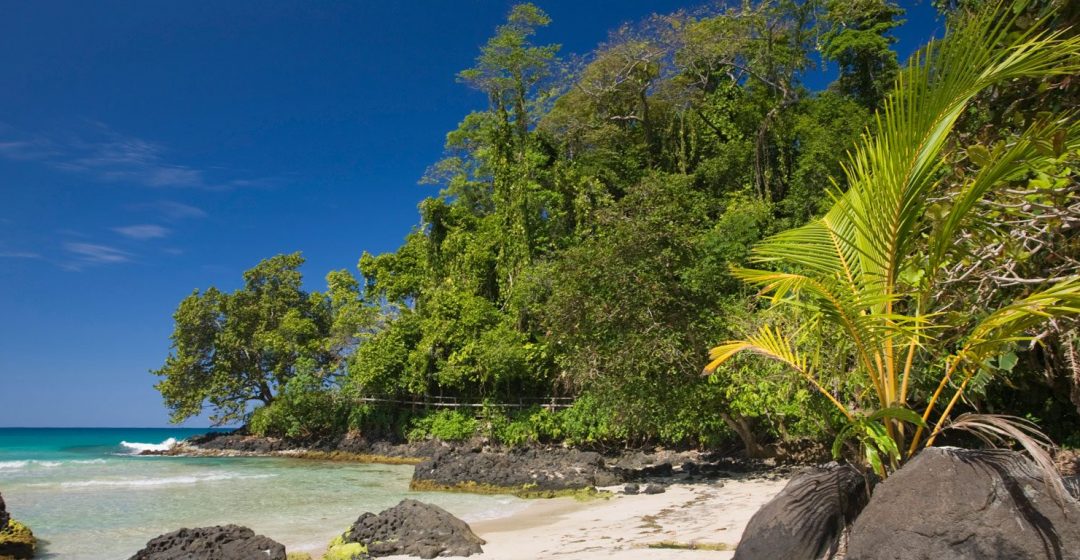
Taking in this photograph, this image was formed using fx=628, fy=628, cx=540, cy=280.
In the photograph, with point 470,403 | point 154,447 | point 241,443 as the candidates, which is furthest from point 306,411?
point 154,447

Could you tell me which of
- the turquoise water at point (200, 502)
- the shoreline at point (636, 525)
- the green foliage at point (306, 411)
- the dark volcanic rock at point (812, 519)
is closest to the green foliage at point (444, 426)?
the turquoise water at point (200, 502)

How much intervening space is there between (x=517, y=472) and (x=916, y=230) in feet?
33.7

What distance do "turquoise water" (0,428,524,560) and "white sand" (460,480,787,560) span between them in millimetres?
1194

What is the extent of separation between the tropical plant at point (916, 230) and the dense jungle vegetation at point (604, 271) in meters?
1.27

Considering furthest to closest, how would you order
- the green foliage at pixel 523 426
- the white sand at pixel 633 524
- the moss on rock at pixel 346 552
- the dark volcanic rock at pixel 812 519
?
the green foliage at pixel 523 426, the moss on rock at pixel 346 552, the white sand at pixel 633 524, the dark volcanic rock at pixel 812 519

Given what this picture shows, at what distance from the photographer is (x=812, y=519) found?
3.65 meters

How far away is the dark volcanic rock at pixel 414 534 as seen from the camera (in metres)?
6.23

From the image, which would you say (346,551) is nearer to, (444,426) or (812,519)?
(812,519)

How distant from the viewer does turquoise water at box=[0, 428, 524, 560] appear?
8266mm

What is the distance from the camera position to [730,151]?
21.5 metres

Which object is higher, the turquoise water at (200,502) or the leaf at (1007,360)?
the leaf at (1007,360)

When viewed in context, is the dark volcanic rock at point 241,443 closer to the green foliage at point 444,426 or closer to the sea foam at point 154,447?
the sea foam at point 154,447

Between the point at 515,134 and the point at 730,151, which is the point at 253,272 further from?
the point at 730,151

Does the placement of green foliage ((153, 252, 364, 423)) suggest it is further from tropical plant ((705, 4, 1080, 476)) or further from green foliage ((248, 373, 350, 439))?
tropical plant ((705, 4, 1080, 476))
